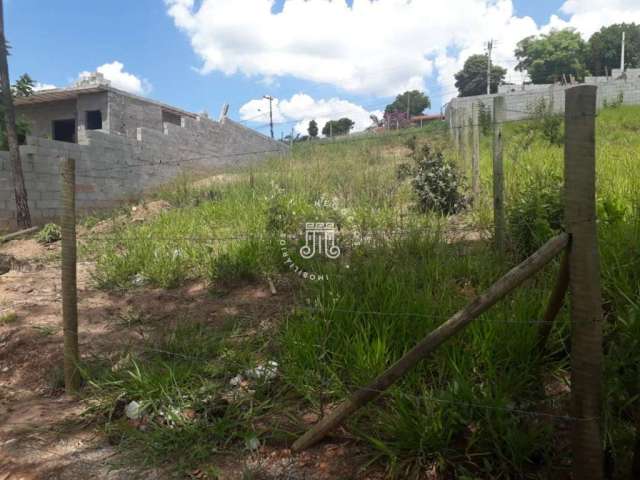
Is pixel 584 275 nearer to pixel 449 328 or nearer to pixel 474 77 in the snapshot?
pixel 449 328

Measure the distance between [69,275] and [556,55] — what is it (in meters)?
56.6

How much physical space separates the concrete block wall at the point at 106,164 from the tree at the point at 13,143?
0.22 m

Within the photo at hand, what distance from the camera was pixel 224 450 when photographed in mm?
1943

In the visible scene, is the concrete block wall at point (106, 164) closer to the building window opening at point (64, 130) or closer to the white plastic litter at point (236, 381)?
the building window opening at point (64, 130)

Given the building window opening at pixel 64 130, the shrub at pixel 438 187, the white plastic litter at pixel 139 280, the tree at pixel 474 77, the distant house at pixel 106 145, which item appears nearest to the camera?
the white plastic litter at pixel 139 280

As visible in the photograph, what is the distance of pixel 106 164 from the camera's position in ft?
30.4

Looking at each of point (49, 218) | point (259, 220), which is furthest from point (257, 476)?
point (49, 218)

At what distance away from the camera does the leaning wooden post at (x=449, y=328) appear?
139 centimetres

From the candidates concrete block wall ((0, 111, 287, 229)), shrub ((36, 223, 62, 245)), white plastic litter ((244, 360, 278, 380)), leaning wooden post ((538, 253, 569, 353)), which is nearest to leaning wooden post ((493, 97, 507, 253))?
leaning wooden post ((538, 253, 569, 353))

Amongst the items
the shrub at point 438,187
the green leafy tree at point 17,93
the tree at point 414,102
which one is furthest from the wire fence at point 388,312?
the tree at point 414,102

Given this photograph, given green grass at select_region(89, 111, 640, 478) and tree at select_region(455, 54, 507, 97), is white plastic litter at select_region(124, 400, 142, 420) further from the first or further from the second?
tree at select_region(455, 54, 507, 97)

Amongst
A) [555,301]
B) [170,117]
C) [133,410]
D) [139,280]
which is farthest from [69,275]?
[170,117]

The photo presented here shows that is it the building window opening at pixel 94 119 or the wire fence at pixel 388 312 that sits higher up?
the building window opening at pixel 94 119

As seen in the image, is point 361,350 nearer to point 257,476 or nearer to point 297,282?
point 257,476
